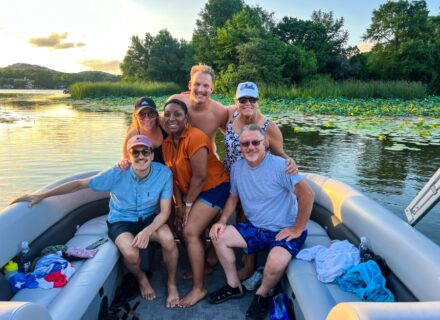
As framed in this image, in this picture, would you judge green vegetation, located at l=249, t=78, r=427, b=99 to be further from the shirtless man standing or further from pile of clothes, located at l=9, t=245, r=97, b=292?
pile of clothes, located at l=9, t=245, r=97, b=292

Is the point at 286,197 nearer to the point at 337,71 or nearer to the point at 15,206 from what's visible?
the point at 15,206

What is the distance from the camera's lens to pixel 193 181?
2555 millimetres

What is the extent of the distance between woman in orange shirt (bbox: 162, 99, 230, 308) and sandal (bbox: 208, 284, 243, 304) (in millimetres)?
74

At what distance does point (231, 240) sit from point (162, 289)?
25.9 inches

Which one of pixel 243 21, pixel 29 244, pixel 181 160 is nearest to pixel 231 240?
pixel 181 160

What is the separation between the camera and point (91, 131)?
1135 cm

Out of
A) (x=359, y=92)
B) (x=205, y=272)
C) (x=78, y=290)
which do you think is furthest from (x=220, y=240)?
(x=359, y=92)

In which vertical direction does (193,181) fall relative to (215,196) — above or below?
above

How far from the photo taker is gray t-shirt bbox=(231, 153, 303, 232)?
245 centimetres

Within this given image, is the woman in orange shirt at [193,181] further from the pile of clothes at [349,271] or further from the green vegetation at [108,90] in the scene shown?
the green vegetation at [108,90]

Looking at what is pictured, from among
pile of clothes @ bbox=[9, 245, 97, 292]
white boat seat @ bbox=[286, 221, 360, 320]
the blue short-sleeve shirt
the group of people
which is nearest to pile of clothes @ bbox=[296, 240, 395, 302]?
white boat seat @ bbox=[286, 221, 360, 320]

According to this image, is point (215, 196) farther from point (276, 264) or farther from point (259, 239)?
Result: point (276, 264)

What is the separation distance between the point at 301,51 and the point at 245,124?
29081 mm

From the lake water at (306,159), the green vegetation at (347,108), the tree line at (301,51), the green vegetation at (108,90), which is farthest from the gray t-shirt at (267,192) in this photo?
the green vegetation at (108,90)
